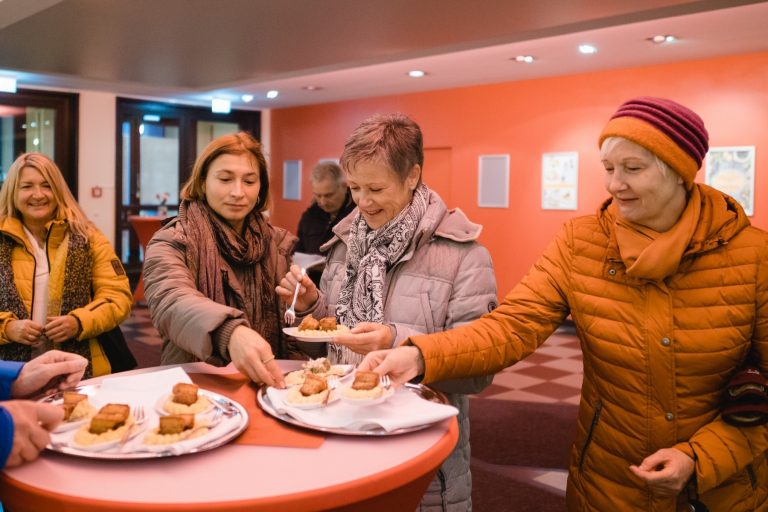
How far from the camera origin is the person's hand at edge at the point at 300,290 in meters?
2.14

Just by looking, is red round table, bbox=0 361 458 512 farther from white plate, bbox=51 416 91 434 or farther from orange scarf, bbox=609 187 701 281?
orange scarf, bbox=609 187 701 281

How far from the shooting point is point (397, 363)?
1711 mm

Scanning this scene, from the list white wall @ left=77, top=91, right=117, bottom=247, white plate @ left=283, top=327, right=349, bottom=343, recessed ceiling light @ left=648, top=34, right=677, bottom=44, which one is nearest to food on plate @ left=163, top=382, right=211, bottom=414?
white plate @ left=283, top=327, right=349, bottom=343

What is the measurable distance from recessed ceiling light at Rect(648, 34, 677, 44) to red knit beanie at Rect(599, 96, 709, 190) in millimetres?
5195

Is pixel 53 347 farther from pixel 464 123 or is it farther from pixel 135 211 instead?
pixel 135 211

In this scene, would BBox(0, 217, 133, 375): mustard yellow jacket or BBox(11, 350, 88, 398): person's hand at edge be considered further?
BBox(0, 217, 133, 375): mustard yellow jacket

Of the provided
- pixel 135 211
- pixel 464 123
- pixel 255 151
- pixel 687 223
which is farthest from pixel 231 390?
pixel 135 211

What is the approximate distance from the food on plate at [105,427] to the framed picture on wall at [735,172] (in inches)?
274

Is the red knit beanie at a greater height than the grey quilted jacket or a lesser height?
greater

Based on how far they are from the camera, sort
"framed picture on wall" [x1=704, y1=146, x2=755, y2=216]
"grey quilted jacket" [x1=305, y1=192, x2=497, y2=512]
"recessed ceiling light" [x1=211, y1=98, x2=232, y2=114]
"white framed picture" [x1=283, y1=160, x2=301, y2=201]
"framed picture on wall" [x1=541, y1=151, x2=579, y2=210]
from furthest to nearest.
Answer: "white framed picture" [x1=283, y1=160, x2=301, y2=201] → "recessed ceiling light" [x1=211, y1=98, x2=232, y2=114] → "framed picture on wall" [x1=541, y1=151, x2=579, y2=210] → "framed picture on wall" [x1=704, y1=146, x2=755, y2=216] → "grey quilted jacket" [x1=305, y1=192, x2=497, y2=512]

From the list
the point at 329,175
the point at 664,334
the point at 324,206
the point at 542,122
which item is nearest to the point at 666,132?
the point at 664,334

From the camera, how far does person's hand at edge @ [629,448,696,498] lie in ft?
5.18

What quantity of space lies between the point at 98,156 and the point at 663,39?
8413mm

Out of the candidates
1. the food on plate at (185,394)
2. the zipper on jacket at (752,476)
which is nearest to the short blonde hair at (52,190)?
the food on plate at (185,394)
